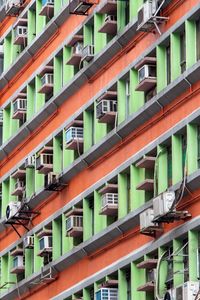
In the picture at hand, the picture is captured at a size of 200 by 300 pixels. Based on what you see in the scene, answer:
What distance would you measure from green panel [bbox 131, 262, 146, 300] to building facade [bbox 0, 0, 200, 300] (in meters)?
0.03

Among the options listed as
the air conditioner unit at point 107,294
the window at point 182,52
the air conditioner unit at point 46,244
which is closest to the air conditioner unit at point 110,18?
the window at point 182,52

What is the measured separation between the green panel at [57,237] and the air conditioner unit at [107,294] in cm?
529

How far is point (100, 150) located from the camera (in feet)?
137

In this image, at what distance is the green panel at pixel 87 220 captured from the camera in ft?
139

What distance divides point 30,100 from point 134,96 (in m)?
10.00

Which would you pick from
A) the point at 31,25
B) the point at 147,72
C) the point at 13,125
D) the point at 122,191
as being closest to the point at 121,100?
the point at 147,72

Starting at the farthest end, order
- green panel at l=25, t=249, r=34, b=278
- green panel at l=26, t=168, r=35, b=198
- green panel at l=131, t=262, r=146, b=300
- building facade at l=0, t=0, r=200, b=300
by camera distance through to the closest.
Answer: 1. green panel at l=26, t=168, r=35, b=198
2. green panel at l=25, t=249, r=34, b=278
3. green panel at l=131, t=262, r=146, b=300
4. building facade at l=0, t=0, r=200, b=300

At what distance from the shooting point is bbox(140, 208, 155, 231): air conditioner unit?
3672 cm

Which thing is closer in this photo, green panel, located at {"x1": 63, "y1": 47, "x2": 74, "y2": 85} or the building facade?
the building facade

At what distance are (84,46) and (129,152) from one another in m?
5.38

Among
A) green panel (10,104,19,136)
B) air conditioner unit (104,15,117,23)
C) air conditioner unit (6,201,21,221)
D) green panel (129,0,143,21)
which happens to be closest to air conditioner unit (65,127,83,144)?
air conditioner unit (104,15,117,23)

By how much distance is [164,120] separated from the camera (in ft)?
123

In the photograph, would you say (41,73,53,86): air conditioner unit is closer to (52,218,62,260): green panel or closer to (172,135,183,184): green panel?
(52,218,62,260): green panel

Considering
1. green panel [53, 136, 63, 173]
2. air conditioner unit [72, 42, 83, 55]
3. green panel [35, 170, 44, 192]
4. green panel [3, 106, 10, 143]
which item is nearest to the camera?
air conditioner unit [72, 42, 83, 55]
